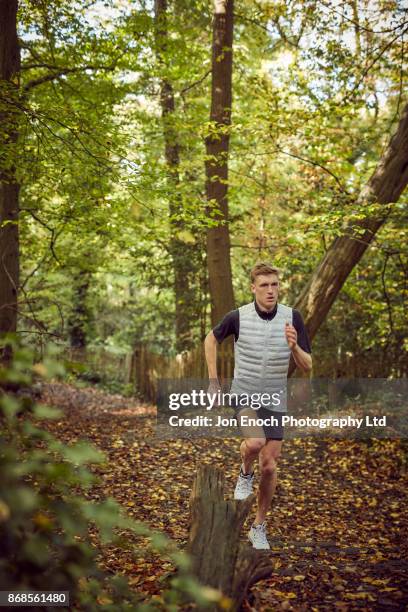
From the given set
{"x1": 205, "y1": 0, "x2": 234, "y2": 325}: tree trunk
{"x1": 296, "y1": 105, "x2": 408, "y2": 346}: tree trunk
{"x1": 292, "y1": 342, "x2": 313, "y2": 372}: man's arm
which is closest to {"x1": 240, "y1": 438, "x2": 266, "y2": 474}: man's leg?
{"x1": 292, "y1": 342, "x2": 313, "y2": 372}: man's arm

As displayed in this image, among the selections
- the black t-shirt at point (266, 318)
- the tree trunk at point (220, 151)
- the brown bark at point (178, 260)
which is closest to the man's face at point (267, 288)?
the black t-shirt at point (266, 318)

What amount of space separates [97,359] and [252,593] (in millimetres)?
17068

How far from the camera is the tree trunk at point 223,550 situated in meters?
2.61

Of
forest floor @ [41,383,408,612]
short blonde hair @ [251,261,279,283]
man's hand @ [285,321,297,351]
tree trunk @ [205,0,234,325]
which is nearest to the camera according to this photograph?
forest floor @ [41,383,408,612]

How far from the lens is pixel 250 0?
11445 mm

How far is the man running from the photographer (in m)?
4.02

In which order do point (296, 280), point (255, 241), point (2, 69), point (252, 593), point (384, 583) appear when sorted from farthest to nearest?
point (255, 241), point (296, 280), point (2, 69), point (384, 583), point (252, 593)

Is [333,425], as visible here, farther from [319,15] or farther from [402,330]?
Answer: [319,15]

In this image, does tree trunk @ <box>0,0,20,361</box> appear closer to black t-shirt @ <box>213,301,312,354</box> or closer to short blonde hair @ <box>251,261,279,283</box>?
black t-shirt @ <box>213,301,312,354</box>

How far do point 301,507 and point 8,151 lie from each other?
5263 mm

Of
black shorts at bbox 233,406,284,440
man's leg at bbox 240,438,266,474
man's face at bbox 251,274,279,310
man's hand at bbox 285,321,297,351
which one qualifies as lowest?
man's leg at bbox 240,438,266,474

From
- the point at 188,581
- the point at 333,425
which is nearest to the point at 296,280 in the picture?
the point at 333,425

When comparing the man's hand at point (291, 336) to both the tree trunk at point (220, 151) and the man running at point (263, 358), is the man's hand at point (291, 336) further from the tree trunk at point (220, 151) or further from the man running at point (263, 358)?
the tree trunk at point (220, 151)

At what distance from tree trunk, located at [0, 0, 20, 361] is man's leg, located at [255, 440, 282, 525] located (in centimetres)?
217
